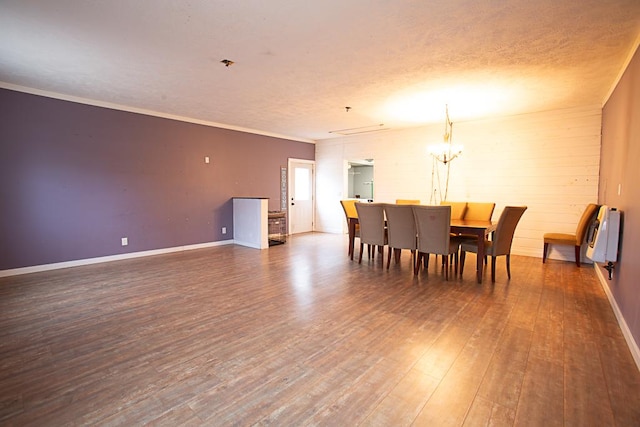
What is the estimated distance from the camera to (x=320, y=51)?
120 inches

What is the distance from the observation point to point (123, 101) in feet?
16.0

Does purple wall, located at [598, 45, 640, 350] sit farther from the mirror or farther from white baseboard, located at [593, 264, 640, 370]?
the mirror

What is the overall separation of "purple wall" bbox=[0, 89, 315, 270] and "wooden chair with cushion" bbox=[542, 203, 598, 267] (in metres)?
5.89

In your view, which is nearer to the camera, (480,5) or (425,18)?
(480,5)

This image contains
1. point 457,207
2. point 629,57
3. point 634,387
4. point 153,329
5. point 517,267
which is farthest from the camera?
point 457,207

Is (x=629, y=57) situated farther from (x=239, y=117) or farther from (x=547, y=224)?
(x=239, y=117)

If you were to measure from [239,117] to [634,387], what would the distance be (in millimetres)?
6023

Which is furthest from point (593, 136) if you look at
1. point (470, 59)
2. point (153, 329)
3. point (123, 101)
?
point (123, 101)

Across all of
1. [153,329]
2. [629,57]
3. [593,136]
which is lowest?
[153,329]

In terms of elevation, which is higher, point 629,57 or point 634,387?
point 629,57

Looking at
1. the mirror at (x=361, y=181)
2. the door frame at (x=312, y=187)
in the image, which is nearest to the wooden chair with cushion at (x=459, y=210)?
the door frame at (x=312, y=187)

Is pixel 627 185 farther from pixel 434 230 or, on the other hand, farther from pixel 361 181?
pixel 361 181

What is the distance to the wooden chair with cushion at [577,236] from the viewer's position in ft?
14.5

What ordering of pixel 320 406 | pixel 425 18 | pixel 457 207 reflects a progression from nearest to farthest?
pixel 320 406 < pixel 425 18 < pixel 457 207
